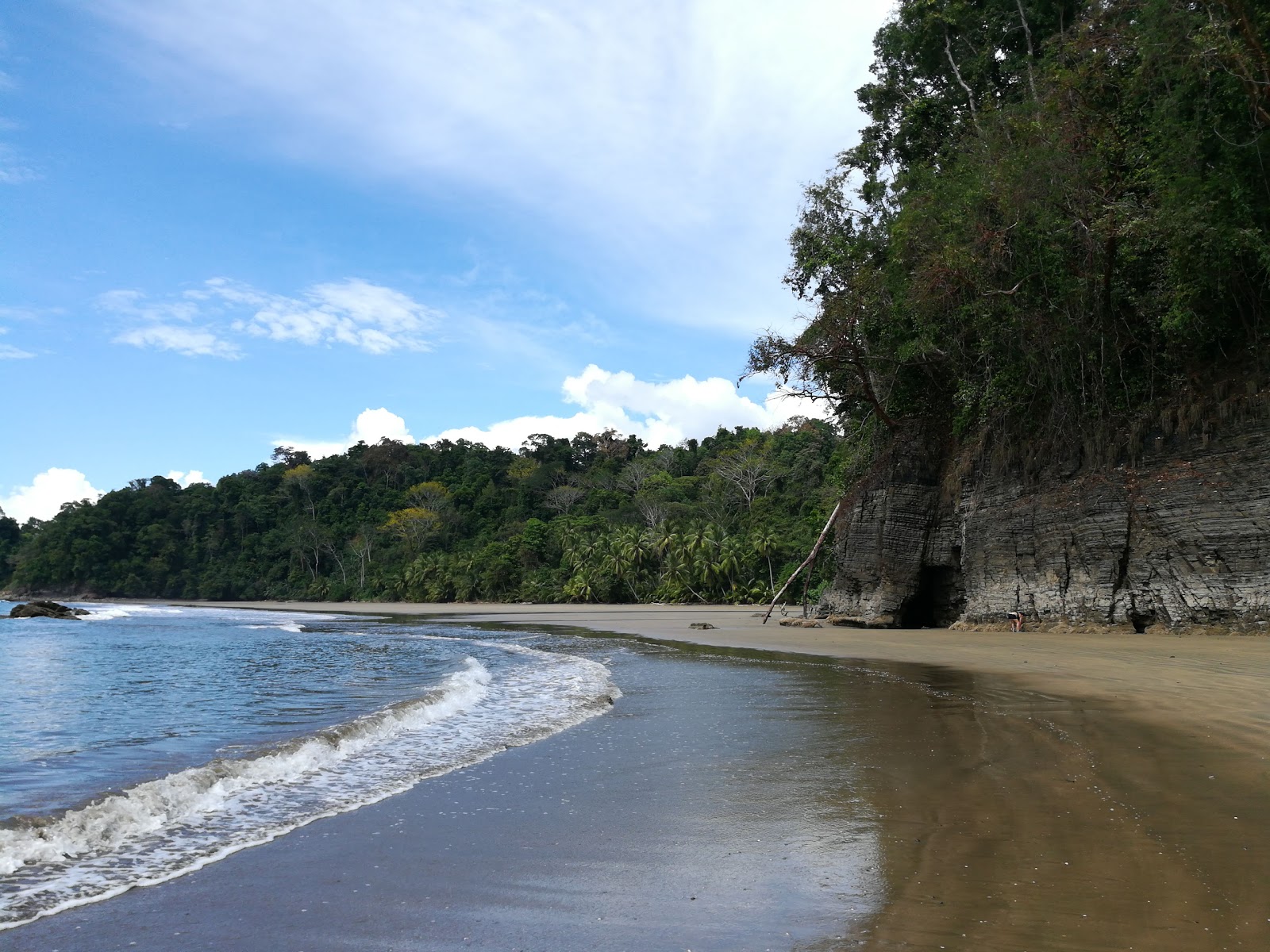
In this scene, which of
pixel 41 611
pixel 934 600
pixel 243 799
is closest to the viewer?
pixel 243 799

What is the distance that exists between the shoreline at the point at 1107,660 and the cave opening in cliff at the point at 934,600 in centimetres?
100

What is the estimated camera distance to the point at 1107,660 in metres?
13.4

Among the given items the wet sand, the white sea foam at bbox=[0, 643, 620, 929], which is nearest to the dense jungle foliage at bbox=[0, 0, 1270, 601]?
the wet sand

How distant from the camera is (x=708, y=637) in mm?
24734

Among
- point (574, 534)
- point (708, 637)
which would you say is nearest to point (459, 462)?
point (574, 534)

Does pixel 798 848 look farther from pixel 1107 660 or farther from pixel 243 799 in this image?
pixel 1107 660

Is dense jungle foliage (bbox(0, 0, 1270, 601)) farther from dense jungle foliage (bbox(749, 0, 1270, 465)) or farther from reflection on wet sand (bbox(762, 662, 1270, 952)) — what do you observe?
reflection on wet sand (bbox(762, 662, 1270, 952))

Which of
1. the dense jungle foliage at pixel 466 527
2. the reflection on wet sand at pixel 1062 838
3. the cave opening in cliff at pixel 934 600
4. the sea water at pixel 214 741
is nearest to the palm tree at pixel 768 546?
the dense jungle foliage at pixel 466 527

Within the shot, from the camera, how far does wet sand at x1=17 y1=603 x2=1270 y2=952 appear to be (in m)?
3.53

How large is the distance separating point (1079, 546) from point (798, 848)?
55.6 ft

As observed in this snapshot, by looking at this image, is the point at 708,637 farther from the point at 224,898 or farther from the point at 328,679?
the point at 224,898

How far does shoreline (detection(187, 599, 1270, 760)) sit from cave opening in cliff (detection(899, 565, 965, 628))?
100 centimetres

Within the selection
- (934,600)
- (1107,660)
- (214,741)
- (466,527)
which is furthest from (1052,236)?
(466,527)

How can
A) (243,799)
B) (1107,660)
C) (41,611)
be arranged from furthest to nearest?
(41,611)
(1107,660)
(243,799)
